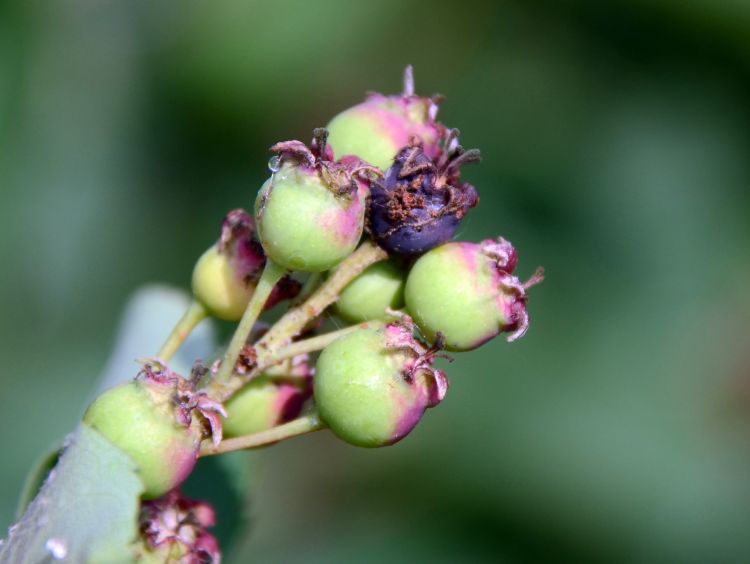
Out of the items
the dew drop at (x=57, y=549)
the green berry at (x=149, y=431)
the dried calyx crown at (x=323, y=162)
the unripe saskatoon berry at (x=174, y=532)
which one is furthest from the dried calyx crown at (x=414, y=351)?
the dew drop at (x=57, y=549)

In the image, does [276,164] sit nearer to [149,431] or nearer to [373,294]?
[373,294]

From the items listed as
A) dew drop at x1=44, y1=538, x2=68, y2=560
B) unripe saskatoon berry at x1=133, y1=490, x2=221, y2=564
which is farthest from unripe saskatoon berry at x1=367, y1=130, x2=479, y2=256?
dew drop at x1=44, y1=538, x2=68, y2=560

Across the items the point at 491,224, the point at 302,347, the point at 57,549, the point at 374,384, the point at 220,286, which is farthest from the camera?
the point at 491,224

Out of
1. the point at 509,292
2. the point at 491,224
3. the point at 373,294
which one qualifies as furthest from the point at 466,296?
the point at 491,224

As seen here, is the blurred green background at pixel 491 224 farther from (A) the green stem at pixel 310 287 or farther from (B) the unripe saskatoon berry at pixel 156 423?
(B) the unripe saskatoon berry at pixel 156 423

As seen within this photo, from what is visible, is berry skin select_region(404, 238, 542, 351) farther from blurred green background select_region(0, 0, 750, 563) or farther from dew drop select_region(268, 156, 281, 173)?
blurred green background select_region(0, 0, 750, 563)

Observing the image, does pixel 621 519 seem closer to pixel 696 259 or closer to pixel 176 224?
pixel 696 259
